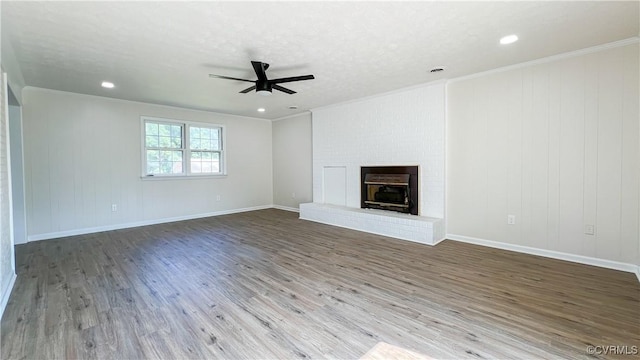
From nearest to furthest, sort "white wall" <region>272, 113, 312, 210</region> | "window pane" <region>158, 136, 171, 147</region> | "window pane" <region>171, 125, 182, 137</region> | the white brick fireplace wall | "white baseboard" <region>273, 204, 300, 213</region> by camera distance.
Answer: the white brick fireplace wall
"window pane" <region>158, 136, 171, 147</region>
"window pane" <region>171, 125, 182, 137</region>
"white wall" <region>272, 113, 312, 210</region>
"white baseboard" <region>273, 204, 300, 213</region>

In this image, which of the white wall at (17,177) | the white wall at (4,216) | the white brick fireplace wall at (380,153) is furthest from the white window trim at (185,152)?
the white wall at (4,216)

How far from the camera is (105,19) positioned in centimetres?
233

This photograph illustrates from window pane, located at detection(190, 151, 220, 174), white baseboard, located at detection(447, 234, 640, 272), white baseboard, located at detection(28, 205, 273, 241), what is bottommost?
white baseboard, located at detection(447, 234, 640, 272)

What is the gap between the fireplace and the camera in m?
4.59

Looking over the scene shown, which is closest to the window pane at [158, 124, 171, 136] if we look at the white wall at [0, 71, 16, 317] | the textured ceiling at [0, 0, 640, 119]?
the textured ceiling at [0, 0, 640, 119]

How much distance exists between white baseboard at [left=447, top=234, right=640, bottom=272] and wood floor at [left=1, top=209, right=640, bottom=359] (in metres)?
0.17

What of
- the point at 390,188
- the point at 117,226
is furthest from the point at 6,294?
the point at 390,188

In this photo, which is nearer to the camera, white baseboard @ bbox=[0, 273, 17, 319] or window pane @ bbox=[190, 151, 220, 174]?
white baseboard @ bbox=[0, 273, 17, 319]

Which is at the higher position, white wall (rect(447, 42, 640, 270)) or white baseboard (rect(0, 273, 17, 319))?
white wall (rect(447, 42, 640, 270))

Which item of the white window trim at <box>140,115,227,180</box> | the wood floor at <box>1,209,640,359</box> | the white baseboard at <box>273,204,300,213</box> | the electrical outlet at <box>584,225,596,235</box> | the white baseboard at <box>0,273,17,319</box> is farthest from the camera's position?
the white baseboard at <box>273,204,300,213</box>

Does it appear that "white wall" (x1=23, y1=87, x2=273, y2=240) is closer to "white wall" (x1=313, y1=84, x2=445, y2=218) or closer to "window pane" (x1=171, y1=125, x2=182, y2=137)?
"window pane" (x1=171, y1=125, x2=182, y2=137)

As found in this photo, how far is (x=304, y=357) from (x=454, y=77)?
406 cm

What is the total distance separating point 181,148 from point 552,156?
6.48 meters

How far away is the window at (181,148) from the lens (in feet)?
18.2
